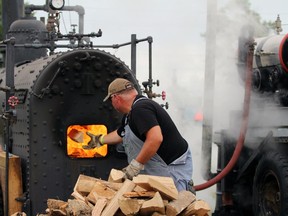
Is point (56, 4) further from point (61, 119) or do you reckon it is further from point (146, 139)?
point (146, 139)

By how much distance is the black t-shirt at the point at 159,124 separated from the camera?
5902mm

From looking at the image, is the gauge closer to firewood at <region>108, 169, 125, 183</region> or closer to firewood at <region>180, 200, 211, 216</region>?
firewood at <region>108, 169, 125, 183</region>

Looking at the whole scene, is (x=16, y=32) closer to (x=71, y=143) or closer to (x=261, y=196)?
(x=71, y=143)

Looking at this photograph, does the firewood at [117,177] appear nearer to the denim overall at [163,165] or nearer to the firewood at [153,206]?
the denim overall at [163,165]

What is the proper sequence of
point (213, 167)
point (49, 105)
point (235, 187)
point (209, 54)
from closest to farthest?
point (49, 105) → point (235, 187) → point (209, 54) → point (213, 167)

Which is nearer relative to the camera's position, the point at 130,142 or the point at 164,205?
the point at 164,205

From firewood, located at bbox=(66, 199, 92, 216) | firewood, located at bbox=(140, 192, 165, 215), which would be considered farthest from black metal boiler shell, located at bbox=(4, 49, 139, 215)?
firewood, located at bbox=(140, 192, 165, 215)

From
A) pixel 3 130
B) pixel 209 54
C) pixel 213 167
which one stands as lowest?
pixel 213 167

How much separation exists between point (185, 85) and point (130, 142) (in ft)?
18.6

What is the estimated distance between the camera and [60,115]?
7.58 meters

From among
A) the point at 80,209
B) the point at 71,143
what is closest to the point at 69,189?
the point at 71,143

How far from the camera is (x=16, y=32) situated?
9.56 m

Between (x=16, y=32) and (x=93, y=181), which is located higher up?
(x=16, y=32)

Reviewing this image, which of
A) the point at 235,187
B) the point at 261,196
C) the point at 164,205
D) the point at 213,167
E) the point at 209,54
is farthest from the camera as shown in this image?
the point at 213,167
